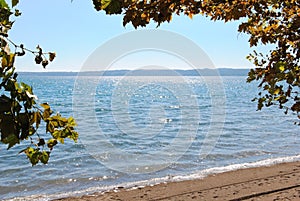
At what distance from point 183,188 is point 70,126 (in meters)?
8.17

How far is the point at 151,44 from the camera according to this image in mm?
5871

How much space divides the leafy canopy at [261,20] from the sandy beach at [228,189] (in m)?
4.87

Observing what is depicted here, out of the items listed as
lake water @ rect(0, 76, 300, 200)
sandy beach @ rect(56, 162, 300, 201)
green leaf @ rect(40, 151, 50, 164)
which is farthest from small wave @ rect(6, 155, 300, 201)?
green leaf @ rect(40, 151, 50, 164)

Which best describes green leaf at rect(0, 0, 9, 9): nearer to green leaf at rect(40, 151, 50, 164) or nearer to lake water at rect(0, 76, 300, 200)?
green leaf at rect(40, 151, 50, 164)

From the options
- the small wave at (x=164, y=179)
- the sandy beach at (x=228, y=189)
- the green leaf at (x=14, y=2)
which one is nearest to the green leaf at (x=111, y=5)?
the green leaf at (x=14, y=2)

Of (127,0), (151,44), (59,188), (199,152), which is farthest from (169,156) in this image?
(127,0)

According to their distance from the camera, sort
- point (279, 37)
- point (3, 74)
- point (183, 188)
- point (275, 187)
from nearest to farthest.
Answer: point (3, 74) → point (279, 37) → point (275, 187) → point (183, 188)

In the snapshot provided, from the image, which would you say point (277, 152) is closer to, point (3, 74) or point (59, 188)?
point (59, 188)

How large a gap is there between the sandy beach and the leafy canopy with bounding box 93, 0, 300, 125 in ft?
16.0

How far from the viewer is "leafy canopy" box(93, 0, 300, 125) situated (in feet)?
7.83

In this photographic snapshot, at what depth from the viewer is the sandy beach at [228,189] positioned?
7890mm

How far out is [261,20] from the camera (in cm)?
340

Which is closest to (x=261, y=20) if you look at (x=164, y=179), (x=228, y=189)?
(x=228, y=189)

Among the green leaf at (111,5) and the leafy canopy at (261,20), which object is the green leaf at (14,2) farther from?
the leafy canopy at (261,20)
